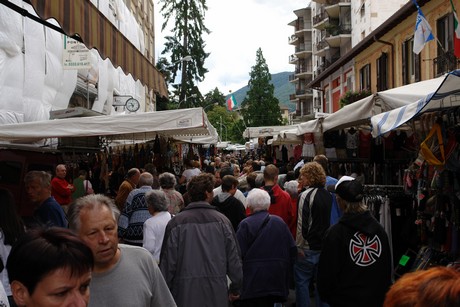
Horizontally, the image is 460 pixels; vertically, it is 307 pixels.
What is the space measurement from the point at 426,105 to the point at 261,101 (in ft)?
225

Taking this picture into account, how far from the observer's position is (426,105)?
17.3ft

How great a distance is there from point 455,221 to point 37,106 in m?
11.3

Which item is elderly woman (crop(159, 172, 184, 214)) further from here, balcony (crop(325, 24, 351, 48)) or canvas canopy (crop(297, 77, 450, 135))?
balcony (crop(325, 24, 351, 48))

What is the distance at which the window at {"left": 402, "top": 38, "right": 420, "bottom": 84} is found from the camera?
804 inches

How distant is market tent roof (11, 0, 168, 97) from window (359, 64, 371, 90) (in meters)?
21.3

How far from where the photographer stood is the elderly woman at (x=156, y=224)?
632 centimetres

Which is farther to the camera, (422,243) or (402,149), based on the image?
(402,149)

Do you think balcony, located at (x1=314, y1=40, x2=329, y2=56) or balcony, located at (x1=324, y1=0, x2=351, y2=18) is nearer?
balcony, located at (x1=324, y1=0, x2=351, y2=18)

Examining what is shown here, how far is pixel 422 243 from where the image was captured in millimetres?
6609

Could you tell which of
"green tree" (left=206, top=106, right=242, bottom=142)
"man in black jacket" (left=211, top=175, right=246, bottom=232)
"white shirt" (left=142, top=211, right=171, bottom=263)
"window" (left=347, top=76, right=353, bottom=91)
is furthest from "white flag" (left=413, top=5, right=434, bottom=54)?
"green tree" (left=206, top=106, right=242, bottom=142)

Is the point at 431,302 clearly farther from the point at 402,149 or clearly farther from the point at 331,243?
the point at 402,149

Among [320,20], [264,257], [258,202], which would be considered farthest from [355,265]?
[320,20]

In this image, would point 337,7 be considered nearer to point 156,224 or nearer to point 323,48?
point 323,48

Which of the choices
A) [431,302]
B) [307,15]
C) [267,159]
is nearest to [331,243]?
[431,302]
